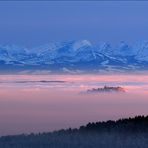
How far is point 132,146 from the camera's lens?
47812 mm

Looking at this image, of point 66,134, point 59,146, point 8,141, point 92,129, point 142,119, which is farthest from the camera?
point 142,119

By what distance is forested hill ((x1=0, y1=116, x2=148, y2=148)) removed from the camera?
160 feet

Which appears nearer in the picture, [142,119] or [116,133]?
[116,133]

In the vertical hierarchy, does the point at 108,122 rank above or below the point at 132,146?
above

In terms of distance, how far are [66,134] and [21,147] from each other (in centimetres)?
930

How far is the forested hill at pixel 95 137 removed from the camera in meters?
48.7

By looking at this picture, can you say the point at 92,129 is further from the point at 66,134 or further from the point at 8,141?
the point at 8,141

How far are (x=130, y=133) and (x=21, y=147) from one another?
538 inches

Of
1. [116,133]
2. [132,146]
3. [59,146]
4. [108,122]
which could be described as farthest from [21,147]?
[108,122]

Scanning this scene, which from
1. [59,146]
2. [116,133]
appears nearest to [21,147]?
[59,146]

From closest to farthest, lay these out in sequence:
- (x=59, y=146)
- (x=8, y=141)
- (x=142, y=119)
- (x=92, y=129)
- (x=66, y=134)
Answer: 1. (x=59, y=146)
2. (x=8, y=141)
3. (x=66, y=134)
4. (x=92, y=129)
5. (x=142, y=119)

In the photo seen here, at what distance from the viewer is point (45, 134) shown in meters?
57.9

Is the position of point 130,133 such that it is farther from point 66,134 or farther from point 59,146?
point 59,146

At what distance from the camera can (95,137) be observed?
55.0 meters
